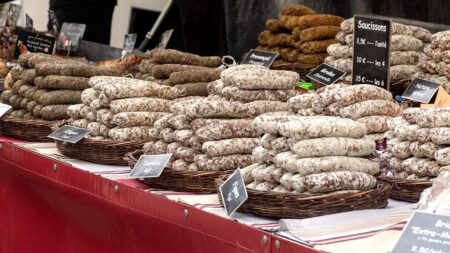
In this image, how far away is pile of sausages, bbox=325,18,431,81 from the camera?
4.17m

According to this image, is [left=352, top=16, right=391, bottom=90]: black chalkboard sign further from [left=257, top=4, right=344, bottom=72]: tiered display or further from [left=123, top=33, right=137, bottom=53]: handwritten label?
[left=123, top=33, right=137, bottom=53]: handwritten label

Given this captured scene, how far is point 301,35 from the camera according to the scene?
488 centimetres

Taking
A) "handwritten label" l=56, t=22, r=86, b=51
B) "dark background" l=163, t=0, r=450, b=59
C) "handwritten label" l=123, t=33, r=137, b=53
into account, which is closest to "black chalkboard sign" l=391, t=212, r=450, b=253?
"dark background" l=163, t=0, r=450, b=59

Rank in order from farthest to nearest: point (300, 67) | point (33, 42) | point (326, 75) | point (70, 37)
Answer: point (70, 37), point (33, 42), point (300, 67), point (326, 75)

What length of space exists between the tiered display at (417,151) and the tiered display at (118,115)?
1045 millimetres

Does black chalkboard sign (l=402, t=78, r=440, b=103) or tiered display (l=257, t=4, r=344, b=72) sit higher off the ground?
tiered display (l=257, t=4, r=344, b=72)

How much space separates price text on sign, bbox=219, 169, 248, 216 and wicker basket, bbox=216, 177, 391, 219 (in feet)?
0.11

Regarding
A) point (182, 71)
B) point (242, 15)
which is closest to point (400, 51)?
point (182, 71)

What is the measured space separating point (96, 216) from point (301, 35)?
181 centimetres

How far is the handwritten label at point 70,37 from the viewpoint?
21.4 feet

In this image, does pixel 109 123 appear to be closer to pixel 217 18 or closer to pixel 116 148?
pixel 116 148

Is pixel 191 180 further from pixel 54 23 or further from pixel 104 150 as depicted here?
pixel 54 23

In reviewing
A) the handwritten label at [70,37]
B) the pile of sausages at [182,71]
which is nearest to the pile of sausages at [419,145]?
the pile of sausages at [182,71]

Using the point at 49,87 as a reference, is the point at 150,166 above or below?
below
